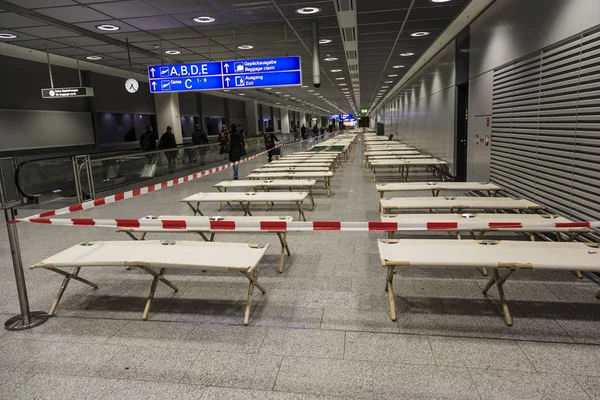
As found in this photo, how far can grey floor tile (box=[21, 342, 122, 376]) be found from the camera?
106 inches

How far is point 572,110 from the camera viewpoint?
4.25 meters

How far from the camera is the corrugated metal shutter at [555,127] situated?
3.90m

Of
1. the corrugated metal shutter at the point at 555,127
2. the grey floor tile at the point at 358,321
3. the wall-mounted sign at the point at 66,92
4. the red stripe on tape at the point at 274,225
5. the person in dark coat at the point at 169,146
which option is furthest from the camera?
the person in dark coat at the point at 169,146

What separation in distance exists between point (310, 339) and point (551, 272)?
2711mm

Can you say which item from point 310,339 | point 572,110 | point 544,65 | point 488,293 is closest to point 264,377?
point 310,339

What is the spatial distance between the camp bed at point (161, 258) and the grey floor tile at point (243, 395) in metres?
0.80

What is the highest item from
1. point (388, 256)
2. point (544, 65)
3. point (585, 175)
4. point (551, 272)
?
point (544, 65)

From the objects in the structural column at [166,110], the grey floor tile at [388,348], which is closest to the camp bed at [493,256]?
the grey floor tile at [388,348]

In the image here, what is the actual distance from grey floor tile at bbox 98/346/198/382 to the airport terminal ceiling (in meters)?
5.64

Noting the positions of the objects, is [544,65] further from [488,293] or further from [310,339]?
[310,339]

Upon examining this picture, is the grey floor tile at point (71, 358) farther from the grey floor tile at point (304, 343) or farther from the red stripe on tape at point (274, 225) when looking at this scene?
the red stripe on tape at point (274, 225)

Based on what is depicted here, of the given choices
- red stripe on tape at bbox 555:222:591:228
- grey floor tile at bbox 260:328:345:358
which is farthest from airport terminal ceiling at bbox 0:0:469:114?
grey floor tile at bbox 260:328:345:358

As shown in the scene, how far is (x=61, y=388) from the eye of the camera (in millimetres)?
2496

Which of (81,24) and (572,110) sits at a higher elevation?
(81,24)
